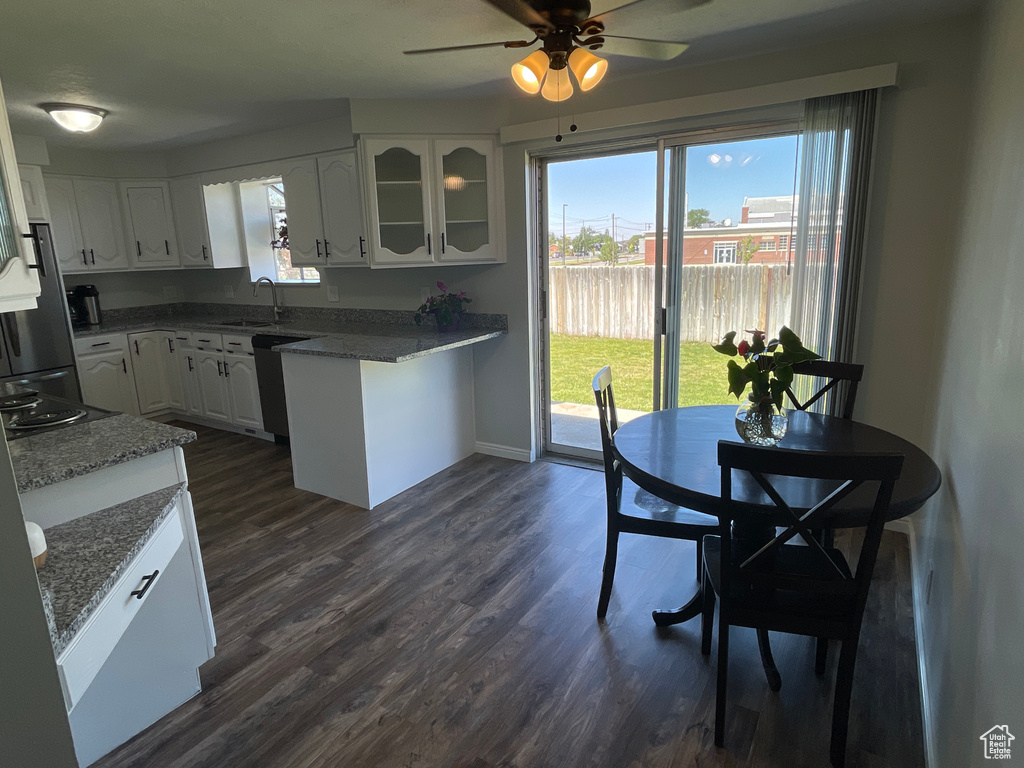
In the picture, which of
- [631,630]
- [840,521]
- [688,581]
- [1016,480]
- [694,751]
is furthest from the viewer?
[688,581]

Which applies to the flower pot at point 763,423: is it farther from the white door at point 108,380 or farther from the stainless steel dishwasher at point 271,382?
the white door at point 108,380

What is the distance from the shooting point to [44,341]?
13.7ft

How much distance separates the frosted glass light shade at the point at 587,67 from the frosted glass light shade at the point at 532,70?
102 mm

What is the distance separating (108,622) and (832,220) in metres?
3.26

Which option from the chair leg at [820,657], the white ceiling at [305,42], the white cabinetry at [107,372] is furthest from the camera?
the white cabinetry at [107,372]

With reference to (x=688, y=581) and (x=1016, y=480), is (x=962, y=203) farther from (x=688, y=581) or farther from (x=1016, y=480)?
(x=688, y=581)

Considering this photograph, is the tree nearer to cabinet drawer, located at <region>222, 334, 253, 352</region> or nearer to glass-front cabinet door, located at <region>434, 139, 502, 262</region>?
glass-front cabinet door, located at <region>434, 139, 502, 262</region>

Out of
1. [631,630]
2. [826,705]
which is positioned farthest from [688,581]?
[826,705]

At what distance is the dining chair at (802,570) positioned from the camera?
1.50 m

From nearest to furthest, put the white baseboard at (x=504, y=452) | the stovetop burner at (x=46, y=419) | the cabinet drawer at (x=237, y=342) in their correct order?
the stovetop burner at (x=46, y=419) → the white baseboard at (x=504, y=452) → the cabinet drawer at (x=237, y=342)

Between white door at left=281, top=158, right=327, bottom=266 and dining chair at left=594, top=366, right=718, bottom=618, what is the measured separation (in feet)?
9.22

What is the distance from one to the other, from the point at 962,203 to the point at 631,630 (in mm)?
2265

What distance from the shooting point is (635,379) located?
3.86 metres

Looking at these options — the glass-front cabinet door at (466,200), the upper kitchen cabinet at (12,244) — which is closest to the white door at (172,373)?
the glass-front cabinet door at (466,200)
